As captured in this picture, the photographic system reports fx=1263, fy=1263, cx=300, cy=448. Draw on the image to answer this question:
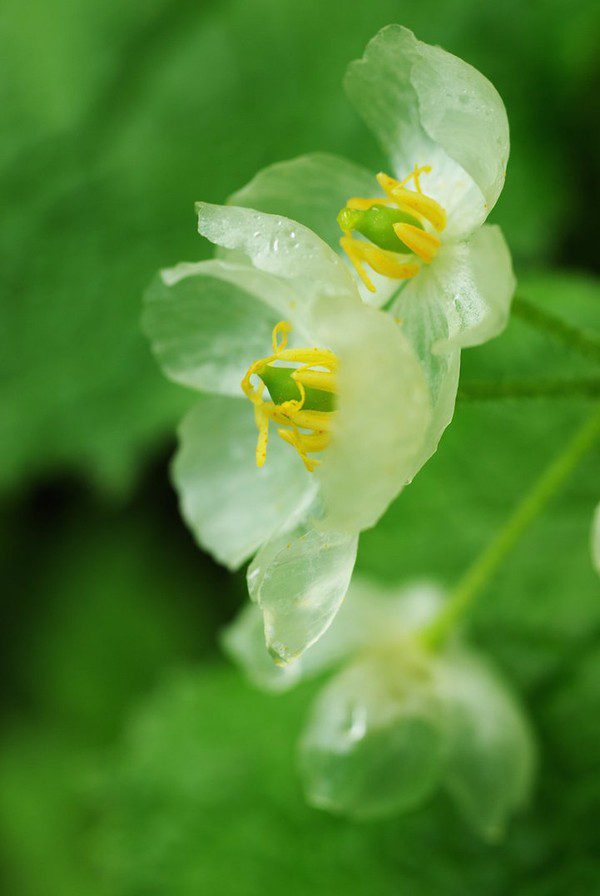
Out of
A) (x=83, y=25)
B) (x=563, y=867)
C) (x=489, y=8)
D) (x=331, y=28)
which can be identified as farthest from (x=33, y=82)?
(x=563, y=867)

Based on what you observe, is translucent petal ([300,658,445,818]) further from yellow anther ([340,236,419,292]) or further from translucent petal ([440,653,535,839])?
yellow anther ([340,236,419,292])

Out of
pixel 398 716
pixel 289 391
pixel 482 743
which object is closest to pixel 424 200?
pixel 289 391

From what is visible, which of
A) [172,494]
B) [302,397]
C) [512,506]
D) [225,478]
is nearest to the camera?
[302,397]

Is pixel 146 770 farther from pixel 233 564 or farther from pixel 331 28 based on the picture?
pixel 331 28

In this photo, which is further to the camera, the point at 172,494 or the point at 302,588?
the point at 172,494

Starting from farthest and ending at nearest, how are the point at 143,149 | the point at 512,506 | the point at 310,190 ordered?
the point at 143,149 → the point at 512,506 → the point at 310,190

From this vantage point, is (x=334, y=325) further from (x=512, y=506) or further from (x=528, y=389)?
(x=512, y=506)

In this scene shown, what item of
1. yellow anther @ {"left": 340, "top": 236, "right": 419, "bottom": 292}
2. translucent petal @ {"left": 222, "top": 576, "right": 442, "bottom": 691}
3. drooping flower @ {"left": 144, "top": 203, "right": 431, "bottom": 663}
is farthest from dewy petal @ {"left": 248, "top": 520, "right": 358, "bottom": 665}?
translucent petal @ {"left": 222, "top": 576, "right": 442, "bottom": 691}
